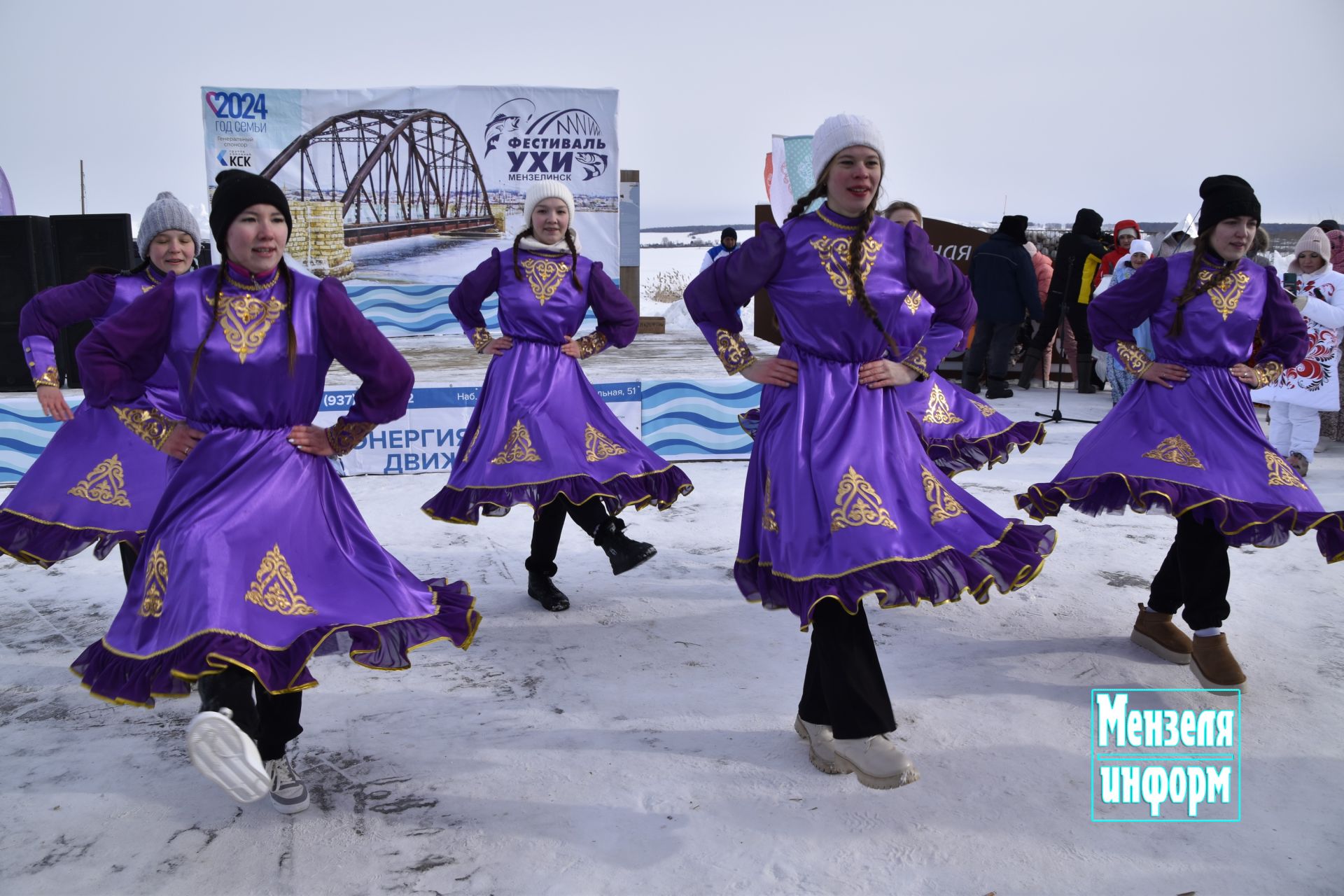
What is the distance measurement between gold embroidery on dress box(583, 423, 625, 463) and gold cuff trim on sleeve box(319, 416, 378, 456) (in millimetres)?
1878

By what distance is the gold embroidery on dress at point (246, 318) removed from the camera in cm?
297

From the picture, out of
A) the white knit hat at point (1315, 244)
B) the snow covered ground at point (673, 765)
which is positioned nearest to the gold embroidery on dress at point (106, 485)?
the snow covered ground at point (673, 765)

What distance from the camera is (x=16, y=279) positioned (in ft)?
40.2

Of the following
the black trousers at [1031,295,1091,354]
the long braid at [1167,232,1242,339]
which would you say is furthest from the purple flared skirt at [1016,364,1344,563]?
the black trousers at [1031,295,1091,354]

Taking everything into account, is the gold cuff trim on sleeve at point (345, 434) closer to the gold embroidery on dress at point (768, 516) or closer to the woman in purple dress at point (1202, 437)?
the gold embroidery on dress at point (768, 516)

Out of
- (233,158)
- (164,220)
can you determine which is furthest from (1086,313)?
(233,158)

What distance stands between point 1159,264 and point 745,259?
2.11 m

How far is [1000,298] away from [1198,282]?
7.14 metres

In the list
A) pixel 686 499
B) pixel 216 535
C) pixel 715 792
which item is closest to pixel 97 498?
pixel 216 535

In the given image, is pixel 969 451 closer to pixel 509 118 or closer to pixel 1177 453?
pixel 1177 453

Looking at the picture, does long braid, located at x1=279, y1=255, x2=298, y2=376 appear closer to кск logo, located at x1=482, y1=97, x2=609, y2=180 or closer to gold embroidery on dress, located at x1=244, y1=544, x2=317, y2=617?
gold embroidery on dress, located at x1=244, y1=544, x2=317, y2=617

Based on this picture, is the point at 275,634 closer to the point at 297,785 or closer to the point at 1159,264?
the point at 297,785

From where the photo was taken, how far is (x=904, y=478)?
3170 millimetres

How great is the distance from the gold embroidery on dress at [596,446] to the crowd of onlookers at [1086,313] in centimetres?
398
